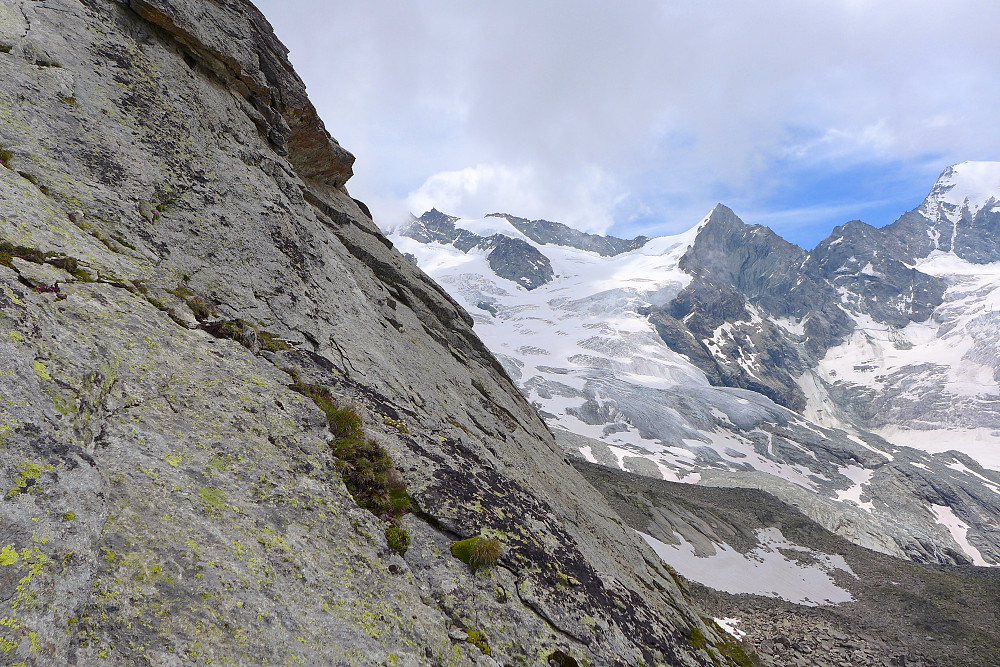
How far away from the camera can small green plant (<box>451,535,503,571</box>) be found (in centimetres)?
936

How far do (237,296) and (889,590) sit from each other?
61890 millimetres

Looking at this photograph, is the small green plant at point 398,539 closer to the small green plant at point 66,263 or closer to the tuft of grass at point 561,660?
the tuft of grass at point 561,660

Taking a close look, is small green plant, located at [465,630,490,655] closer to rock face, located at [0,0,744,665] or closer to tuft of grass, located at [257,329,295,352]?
rock face, located at [0,0,744,665]

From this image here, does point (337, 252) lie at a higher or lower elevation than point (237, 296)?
higher

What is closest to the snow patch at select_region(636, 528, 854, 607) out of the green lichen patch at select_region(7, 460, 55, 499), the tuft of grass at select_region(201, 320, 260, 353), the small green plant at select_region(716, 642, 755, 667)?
the small green plant at select_region(716, 642, 755, 667)

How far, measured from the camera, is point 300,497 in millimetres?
8383

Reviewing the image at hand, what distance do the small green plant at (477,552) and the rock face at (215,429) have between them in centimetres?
21

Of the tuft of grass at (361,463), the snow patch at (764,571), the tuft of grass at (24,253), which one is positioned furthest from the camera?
the snow patch at (764,571)

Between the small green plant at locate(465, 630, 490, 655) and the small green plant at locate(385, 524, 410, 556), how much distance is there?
186cm

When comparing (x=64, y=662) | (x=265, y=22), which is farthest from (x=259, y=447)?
(x=265, y=22)

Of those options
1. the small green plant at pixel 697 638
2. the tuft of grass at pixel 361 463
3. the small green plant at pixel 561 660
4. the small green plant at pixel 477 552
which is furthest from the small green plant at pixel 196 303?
the small green plant at pixel 697 638

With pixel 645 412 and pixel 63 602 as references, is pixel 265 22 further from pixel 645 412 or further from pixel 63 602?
pixel 645 412

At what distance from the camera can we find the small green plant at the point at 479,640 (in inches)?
319

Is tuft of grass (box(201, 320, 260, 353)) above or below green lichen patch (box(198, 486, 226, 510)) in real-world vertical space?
above
